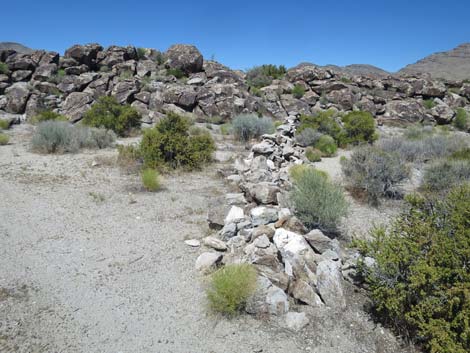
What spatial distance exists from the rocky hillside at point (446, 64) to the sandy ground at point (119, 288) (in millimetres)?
64686

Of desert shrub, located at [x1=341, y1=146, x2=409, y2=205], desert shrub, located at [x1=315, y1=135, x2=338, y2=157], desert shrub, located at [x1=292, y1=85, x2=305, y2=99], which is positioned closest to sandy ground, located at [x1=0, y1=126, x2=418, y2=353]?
desert shrub, located at [x1=341, y1=146, x2=409, y2=205]

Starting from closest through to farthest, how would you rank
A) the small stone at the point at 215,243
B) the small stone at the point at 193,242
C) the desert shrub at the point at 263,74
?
the small stone at the point at 215,243 < the small stone at the point at 193,242 < the desert shrub at the point at 263,74

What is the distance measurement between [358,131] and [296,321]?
1304cm

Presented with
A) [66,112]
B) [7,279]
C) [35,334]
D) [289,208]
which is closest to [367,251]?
[289,208]

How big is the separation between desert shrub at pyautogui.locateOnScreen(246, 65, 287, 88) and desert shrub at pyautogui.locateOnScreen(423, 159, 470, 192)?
802 inches

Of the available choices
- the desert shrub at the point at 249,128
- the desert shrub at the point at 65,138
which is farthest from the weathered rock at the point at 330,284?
the desert shrub at the point at 249,128

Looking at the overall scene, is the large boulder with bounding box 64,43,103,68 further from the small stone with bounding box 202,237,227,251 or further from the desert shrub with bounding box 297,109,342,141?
the small stone with bounding box 202,237,227,251

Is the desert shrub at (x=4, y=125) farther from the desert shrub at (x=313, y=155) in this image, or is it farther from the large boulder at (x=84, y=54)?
the desert shrub at (x=313, y=155)

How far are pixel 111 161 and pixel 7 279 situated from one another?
621 centimetres

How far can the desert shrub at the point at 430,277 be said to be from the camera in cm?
264

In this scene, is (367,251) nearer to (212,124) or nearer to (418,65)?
(212,124)

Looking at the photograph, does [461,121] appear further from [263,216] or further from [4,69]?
[4,69]

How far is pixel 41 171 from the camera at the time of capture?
339 inches

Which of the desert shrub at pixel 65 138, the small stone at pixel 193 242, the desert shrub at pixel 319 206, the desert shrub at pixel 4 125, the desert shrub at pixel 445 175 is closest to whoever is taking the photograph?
the small stone at pixel 193 242
